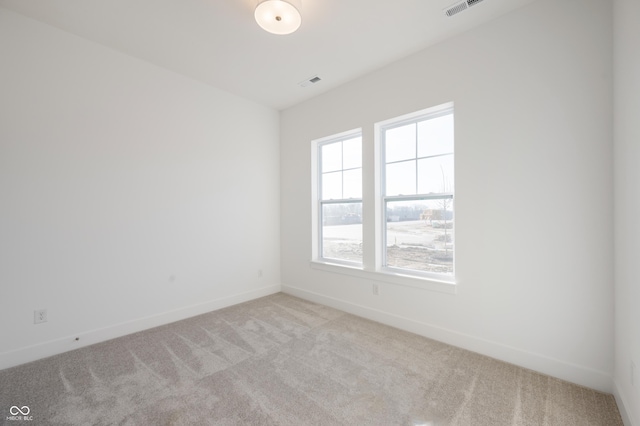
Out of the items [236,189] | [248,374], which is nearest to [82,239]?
[236,189]

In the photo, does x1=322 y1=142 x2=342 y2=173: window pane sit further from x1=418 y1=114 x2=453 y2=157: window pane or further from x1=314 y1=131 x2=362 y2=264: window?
x1=418 y1=114 x2=453 y2=157: window pane

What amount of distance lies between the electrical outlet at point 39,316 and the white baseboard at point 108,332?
0.67ft

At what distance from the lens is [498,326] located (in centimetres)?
237

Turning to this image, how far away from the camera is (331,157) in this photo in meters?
3.98

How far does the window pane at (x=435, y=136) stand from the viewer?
2.77 meters

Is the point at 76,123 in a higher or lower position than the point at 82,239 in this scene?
higher

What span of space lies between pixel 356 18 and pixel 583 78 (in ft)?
5.98

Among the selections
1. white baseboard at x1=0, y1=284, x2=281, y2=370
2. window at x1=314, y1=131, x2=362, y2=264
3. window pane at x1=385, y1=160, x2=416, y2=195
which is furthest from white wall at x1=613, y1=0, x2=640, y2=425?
white baseboard at x1=0, y1=284, x2=281, y2=370

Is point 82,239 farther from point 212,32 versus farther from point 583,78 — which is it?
point 583,78

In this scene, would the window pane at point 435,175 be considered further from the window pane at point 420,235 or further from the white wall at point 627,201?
the white wall at point 627,201

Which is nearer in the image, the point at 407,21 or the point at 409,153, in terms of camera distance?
the point at 407,21

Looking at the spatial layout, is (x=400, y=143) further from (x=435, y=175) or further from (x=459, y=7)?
(x=459, y=7)

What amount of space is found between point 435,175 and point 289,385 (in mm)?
2380
